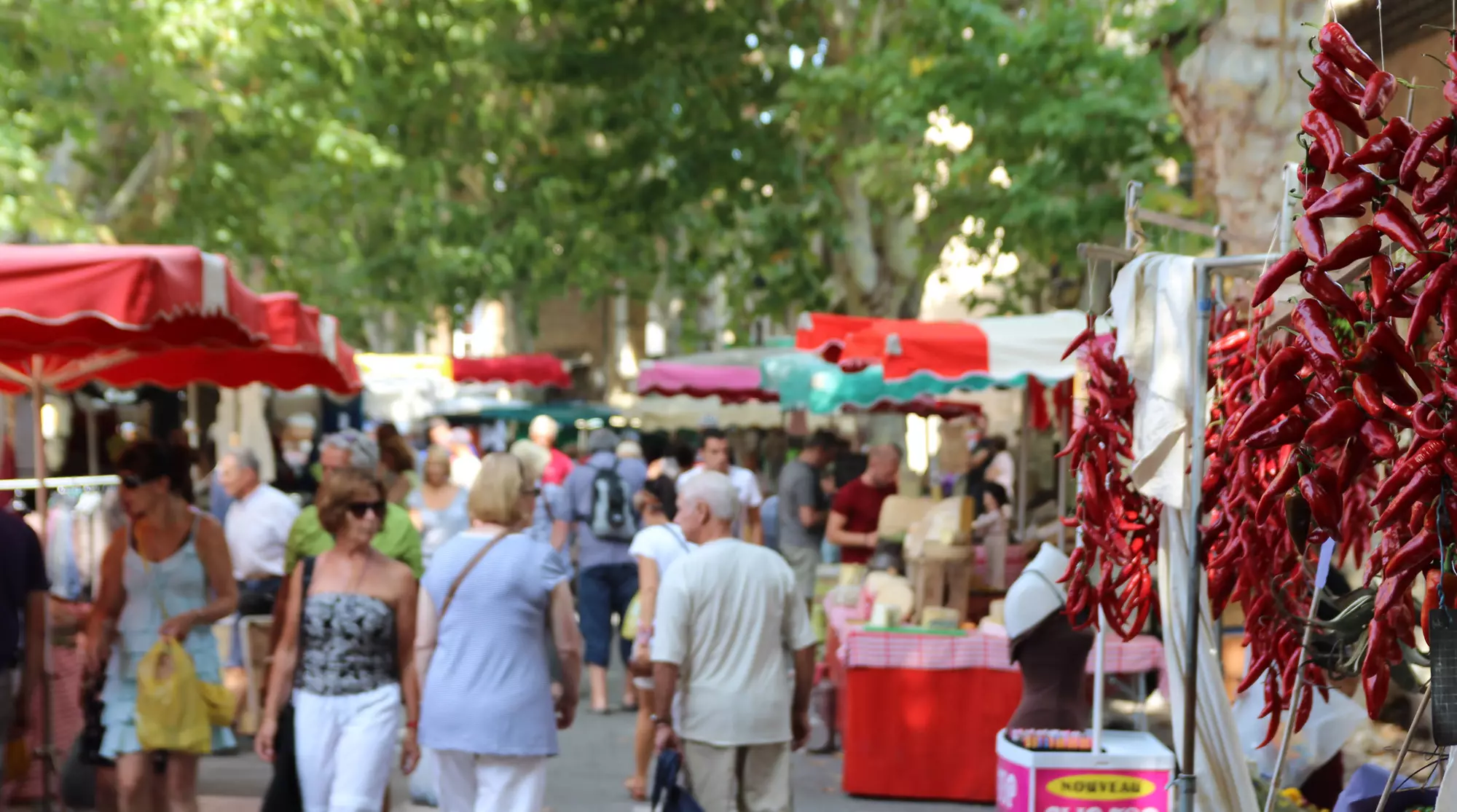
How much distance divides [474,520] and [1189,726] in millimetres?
2945

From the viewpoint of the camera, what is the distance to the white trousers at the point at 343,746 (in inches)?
262

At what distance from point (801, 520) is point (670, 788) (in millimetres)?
7213

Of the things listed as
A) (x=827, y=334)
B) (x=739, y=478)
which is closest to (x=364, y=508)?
(x=827, y=334)

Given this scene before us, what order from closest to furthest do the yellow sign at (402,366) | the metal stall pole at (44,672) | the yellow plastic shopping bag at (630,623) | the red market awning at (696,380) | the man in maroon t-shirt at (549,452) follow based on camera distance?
the metal stall pole at (44,672), the yellow plastic shopping bag at (630,623), the man in maroon t-shirt at (549,452), the red market awning at (696,380), the yellow sign at (402,366)

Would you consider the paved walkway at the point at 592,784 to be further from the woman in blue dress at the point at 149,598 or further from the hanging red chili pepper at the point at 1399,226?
the hanging red chili pepper at the point at 1399,226

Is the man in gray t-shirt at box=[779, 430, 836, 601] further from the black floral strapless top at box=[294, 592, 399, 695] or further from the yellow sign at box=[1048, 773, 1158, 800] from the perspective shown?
the black floral strapless top at box=[294, 592, 399, 695]

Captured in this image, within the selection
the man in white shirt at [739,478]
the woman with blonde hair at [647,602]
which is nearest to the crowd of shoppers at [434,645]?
the woman with blonde hair at [647,602]

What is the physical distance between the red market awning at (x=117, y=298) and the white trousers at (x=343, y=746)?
1727 millimetres

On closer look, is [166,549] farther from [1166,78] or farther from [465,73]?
[465,73]

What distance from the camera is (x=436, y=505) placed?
11.7 m

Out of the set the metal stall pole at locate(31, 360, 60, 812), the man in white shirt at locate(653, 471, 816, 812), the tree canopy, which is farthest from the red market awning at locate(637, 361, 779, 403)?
the man in white shirt at locate(653, 471, 816, 812)

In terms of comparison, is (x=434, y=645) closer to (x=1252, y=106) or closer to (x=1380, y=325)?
(x=1380, y=325)

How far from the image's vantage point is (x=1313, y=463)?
12.4ft

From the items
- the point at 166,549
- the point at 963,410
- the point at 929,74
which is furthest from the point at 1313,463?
the point at 963,410
